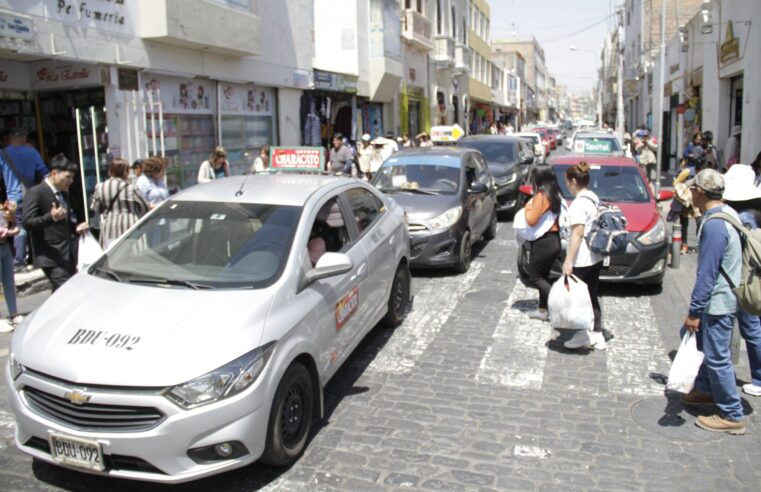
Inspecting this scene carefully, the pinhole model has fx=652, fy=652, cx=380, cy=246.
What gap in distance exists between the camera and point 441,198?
9.50 meters

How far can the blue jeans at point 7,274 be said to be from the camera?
6.92 metres

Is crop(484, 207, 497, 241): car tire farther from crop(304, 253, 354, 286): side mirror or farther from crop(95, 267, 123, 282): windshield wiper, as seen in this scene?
crop(95, 267, 123, 282): windshield wiper

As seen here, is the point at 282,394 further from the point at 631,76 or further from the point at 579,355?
the point at 631,76

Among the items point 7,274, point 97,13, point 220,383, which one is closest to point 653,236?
point 220,383

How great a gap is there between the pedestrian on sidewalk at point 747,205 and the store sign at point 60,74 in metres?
9.80

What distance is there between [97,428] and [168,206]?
87.7 inches

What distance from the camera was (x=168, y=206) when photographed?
5.30m

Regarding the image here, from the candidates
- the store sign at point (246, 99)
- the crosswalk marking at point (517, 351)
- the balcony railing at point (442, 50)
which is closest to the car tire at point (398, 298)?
the crosswalk marking at point (517, 351)

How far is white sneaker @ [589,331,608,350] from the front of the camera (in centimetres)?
629

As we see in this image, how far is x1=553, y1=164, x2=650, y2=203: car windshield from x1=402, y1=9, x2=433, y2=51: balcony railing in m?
18.3

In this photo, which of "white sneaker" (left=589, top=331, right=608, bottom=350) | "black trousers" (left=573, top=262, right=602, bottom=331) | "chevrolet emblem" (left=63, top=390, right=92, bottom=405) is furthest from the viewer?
"white sneaker" (left=589, top=331, right=608, bottom=350)

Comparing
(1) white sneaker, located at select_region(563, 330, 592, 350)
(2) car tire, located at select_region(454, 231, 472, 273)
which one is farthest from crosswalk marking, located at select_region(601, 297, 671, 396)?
(2) car tire, located at select_region(454, 231, 472, 273)

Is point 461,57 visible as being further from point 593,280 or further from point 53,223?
point 53,223

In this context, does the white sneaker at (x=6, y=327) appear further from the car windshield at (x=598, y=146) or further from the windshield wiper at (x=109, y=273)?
the car windshield at (x=598, y=146)
